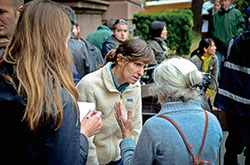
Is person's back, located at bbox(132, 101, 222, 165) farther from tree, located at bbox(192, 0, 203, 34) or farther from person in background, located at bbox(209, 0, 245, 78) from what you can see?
tree, located at bbox(192, 0, 203, 34)

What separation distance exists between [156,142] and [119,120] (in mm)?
579

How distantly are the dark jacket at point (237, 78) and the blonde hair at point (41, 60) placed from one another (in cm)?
271

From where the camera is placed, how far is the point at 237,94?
372 cm

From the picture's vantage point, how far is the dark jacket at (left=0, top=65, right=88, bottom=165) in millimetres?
1325

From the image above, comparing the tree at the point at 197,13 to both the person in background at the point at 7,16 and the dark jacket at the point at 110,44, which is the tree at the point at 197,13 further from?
the person in background at the point at 7,16

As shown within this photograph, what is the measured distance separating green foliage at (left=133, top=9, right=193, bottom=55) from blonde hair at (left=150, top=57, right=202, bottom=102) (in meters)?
8.46

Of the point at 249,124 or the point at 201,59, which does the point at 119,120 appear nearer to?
the point at 249,124

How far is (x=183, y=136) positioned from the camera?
69.2 inches

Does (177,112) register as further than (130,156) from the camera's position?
No

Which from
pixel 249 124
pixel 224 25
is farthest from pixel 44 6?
pixel 224 25

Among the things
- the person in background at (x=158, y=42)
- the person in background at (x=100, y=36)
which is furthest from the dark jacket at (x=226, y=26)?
the person in background at (x=100, y=36)

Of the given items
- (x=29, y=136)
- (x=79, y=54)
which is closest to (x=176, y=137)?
(x=29, y=136)

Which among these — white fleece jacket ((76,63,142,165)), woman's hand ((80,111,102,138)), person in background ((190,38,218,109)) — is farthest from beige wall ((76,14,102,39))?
woman's hand ((80,111,102,138))

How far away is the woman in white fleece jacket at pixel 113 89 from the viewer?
2.51 meters
